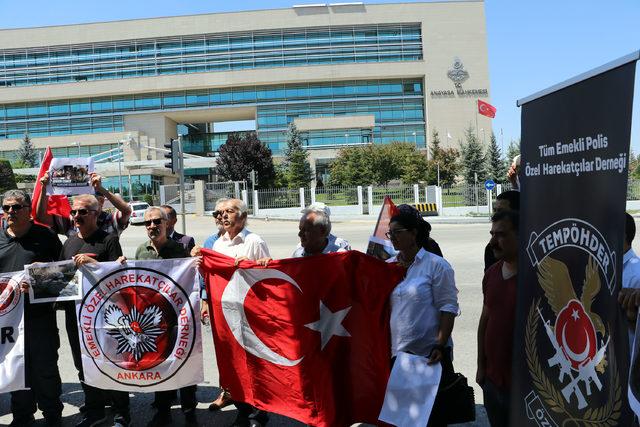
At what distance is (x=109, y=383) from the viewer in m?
4.63

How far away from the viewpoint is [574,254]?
2131 mm

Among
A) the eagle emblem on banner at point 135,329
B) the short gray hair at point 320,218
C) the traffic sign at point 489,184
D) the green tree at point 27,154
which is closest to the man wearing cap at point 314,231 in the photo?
the short gray hair at point 320,218

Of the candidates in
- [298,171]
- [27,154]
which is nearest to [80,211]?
[298,171]

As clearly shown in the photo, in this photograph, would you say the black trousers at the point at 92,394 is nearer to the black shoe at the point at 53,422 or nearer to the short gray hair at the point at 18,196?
the black shoe at the point at 53,422

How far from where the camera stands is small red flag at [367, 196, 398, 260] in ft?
16.5

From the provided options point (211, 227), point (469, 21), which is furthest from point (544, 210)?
point (469, 21)

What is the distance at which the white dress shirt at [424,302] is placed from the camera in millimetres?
3551

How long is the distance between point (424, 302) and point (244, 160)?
162 ft

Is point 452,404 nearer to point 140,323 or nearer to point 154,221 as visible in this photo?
point 140,323

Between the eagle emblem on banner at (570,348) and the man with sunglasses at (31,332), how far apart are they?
13.0 feet

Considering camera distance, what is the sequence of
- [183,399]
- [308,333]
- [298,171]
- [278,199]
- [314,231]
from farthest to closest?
[298,171] → [278,199] → [183,399] → [314,231] → [308,333]

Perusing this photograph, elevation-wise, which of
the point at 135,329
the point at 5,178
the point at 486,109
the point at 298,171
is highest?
the point at 486,109

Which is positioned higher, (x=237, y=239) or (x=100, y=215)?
(x=100, y=215)

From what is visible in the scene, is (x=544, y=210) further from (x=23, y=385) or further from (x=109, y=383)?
(x=23, y=385)
